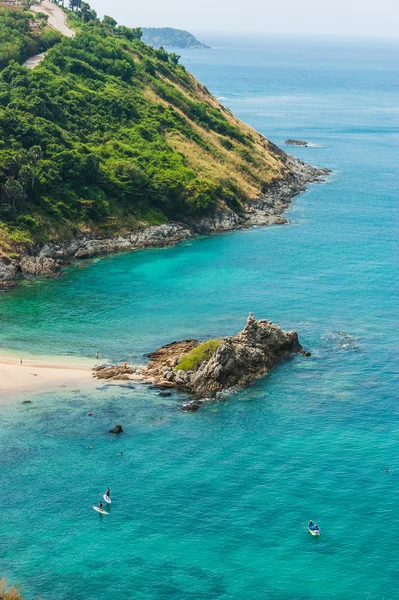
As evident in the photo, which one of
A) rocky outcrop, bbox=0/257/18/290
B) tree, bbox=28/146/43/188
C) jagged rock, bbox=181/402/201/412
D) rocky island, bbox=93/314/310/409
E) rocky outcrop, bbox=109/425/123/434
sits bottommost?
rocky outcrop, bbox=109/425/123/434

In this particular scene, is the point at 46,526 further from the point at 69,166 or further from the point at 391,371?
the point at 69,166

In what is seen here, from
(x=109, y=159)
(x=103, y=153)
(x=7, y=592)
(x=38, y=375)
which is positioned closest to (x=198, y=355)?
(x=38, y=375)

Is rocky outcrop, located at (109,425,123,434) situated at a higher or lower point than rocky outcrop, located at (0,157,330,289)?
lower

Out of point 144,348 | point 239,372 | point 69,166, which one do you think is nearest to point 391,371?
point 239,372

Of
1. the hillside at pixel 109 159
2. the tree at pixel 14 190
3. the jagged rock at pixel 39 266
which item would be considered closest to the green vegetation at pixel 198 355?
the jagged rock at pixel 39 266

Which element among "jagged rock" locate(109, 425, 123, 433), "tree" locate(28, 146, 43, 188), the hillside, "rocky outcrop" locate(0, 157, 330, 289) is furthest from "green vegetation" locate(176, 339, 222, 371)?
"tree" locate(28, 146, 43, 188)

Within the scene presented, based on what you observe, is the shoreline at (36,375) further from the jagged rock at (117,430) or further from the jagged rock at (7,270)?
the jagged rock at (7,270)

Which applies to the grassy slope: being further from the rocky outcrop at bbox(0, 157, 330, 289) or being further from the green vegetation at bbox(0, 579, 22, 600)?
the green vegetation at bbox(0, 579, 22, 600)
